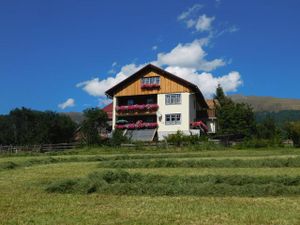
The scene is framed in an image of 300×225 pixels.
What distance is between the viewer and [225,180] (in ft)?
53.6

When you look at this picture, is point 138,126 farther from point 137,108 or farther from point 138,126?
point 137,108

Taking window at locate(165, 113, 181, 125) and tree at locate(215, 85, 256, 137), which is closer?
tree at locate(215, 85, 256, 137)

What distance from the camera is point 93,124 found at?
65.7 metres

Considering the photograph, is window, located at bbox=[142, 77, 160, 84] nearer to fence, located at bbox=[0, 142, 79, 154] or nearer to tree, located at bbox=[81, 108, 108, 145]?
tree, located at bbox=[81, 108, 108, 145]

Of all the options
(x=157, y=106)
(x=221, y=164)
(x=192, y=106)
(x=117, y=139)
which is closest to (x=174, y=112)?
(x=157, y=106)

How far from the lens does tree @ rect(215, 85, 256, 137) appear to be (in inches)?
2638

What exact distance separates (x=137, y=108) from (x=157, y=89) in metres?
3.93

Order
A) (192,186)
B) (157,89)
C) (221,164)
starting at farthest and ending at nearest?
(157,89) → (221,164) → (192,186)

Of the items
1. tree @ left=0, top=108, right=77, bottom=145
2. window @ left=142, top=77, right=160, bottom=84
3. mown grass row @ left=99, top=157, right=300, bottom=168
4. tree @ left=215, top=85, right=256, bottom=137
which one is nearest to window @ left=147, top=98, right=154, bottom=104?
window @ left=142, top=77, right=160, bottom=84

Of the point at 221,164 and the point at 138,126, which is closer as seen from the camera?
the point at 221,164

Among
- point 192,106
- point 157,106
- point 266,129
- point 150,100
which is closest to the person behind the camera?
point 266,129

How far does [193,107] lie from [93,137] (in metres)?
15.8

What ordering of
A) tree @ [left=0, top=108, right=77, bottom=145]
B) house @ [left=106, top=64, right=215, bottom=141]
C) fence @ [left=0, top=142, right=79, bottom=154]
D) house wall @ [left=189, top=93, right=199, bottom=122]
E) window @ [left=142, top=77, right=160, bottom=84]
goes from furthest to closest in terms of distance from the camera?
tree @ [left=0, top=108, right=77, bottom=145] < house wall @ [left=189, top=93, right=199, bottom=122] < window @ [left=142, top=77, right=160, bottom=84] < house @ [left=106, top=64, right=215, bottom=141] < fence @ [left=0, top=142, right=79, bottom=154]

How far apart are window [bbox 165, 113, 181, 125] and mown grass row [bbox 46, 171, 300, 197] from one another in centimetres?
4945
